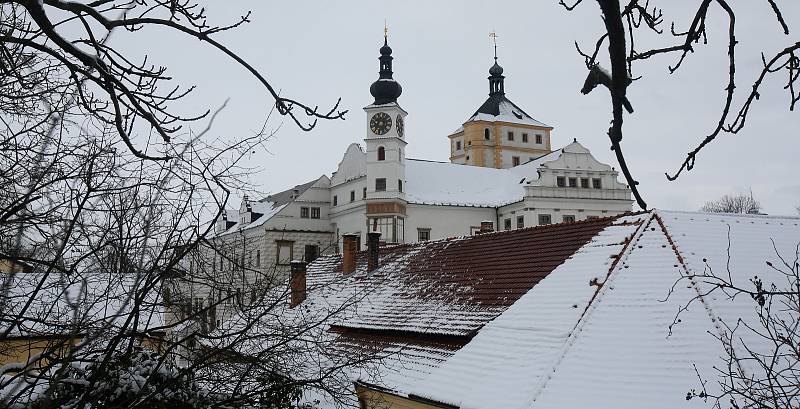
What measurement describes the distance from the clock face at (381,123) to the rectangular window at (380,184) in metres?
2.61

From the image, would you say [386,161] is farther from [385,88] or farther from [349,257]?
[349,257]

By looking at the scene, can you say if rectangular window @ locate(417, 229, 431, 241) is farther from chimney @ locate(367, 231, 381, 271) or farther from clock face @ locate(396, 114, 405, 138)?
chimney @ locate(367, 231, 381, 271)

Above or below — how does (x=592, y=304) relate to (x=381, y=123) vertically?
below

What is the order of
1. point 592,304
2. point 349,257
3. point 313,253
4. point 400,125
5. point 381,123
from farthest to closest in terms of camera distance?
point 400,125 → point 381,123 → point 349,257 → point 592,304 → point 313,253

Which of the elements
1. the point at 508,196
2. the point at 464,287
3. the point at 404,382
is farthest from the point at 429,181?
the point at 404,382

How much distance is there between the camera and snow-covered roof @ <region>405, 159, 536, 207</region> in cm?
4194

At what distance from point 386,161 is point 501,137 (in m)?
21.0

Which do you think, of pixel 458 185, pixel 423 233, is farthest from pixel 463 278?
pixel 458 185

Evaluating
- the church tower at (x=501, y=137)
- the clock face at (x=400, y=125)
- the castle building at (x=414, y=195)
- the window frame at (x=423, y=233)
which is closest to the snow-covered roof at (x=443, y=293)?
the castle building at (x=414, y=195)

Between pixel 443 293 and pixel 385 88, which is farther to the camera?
pixel 385 88

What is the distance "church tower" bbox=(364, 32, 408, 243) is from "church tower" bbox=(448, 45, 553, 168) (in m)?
19.3

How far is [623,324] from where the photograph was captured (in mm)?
12062

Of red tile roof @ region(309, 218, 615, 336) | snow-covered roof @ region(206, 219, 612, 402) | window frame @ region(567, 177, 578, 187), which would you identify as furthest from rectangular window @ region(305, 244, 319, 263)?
window frame @ region(567, 177, 578, 187)

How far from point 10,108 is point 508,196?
128 ft
